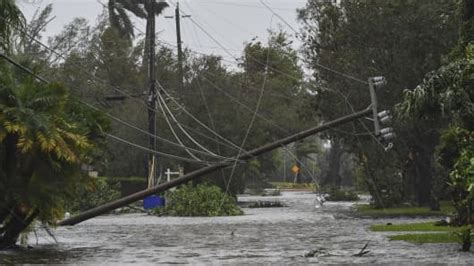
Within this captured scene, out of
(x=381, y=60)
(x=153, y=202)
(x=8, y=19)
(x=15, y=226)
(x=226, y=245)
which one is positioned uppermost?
(x=381, y=60)

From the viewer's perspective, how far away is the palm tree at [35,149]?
18344 millimetres

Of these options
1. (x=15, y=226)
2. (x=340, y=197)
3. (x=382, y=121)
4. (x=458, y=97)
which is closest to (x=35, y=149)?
(x=15, y=226)

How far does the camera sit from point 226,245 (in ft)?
70.1

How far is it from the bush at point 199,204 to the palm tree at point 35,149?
19.1 metres

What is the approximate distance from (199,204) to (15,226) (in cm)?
1925

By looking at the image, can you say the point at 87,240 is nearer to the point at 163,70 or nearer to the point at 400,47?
the point at 400,47

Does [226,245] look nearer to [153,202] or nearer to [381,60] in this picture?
[381,60]

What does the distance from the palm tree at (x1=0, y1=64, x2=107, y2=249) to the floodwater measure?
44.4 inches

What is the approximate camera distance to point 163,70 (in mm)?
60219

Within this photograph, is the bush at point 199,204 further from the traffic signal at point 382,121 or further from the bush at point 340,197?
the bush at point 340,197

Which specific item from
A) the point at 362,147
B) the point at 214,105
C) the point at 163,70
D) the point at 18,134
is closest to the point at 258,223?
the point at 362,147

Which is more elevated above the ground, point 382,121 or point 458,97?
point 382,121

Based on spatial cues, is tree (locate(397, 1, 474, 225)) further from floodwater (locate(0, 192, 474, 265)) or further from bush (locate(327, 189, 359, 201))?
bush (locate(327, 189, 359, 201))

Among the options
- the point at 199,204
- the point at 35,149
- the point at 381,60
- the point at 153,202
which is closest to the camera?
the point at 35,149
